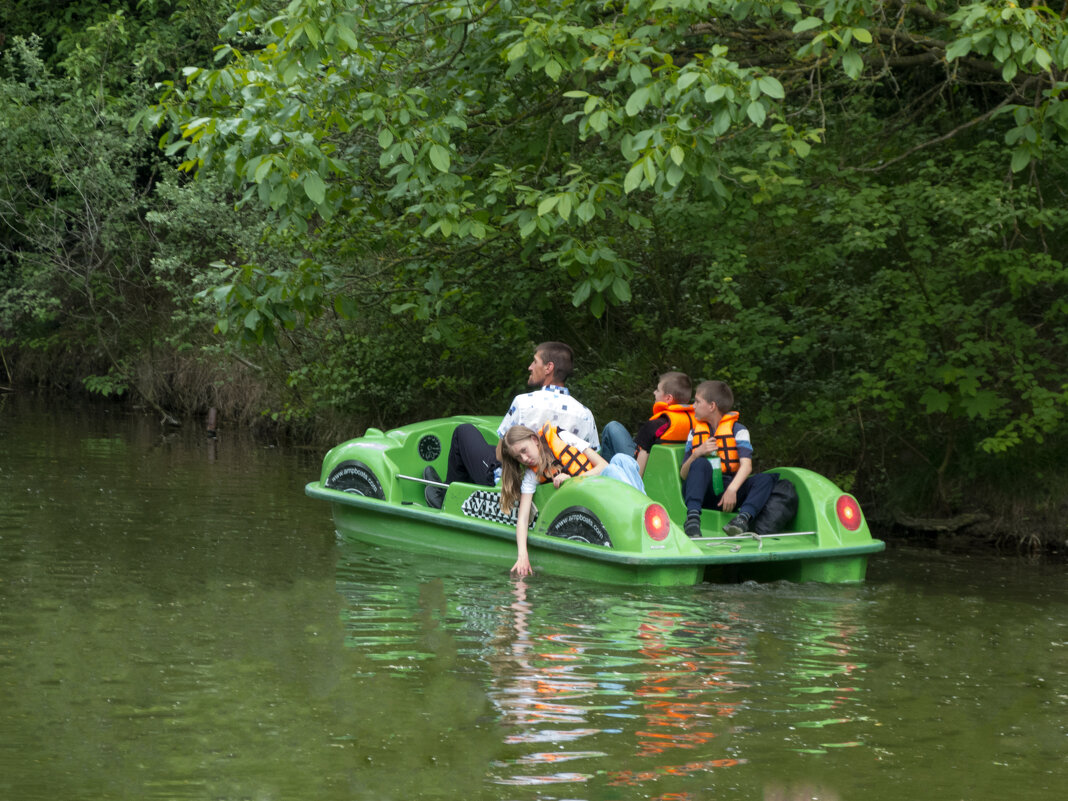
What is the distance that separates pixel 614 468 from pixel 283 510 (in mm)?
3760

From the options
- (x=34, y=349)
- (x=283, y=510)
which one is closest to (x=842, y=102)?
(x=283, y=510)

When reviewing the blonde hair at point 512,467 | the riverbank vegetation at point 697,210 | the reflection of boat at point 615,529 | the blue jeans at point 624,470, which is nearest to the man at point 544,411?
the blonde hair at point 512,467

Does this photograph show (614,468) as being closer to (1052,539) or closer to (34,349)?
(1052,539)

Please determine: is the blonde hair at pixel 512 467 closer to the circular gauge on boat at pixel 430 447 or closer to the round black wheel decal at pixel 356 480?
the round black wheel decal at pixel 356 480

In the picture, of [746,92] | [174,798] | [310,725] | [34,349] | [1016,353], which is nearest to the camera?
[174,798]

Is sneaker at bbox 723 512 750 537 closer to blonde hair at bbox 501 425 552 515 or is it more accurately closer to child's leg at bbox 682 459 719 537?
child's leg at bbox 682 459 719 537

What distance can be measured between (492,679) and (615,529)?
227 cm

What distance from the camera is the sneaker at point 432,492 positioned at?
32.0ft

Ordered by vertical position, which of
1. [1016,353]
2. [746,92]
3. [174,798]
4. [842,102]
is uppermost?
[842,102]

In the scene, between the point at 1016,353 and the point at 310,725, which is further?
the point at 1016,353

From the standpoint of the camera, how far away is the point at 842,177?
34.4 feet

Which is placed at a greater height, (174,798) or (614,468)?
(614,468)

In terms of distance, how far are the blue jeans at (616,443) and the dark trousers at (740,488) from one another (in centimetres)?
53

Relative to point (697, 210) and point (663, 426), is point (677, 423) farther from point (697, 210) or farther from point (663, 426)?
point (697, 210)
